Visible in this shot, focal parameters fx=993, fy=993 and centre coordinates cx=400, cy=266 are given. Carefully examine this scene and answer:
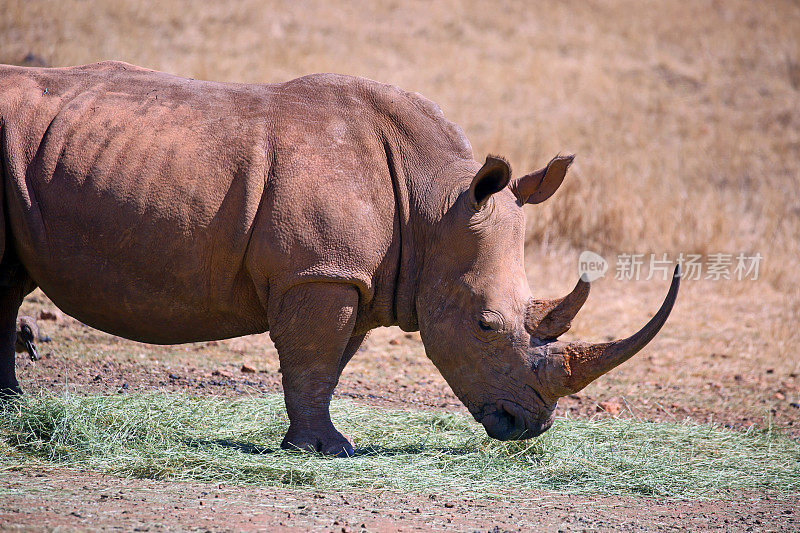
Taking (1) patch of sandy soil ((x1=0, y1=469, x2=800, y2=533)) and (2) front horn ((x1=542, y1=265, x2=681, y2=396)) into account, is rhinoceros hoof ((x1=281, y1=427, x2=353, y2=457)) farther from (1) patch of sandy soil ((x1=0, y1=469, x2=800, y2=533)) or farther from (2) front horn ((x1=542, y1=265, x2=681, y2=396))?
(2) front horn ((x1=542, y1=265, x2=681, y2=396))

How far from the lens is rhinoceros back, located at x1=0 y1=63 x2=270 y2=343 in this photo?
5434 millimetres

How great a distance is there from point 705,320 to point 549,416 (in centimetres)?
616

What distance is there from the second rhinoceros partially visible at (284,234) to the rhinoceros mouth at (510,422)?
13 mm

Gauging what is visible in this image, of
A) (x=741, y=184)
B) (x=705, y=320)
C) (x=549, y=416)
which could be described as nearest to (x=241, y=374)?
(x=549, y=416)

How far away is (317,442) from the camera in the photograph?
18.6ft

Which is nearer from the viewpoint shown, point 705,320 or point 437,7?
point 705,320

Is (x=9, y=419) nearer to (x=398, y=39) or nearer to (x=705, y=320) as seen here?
(x=705, y=320)

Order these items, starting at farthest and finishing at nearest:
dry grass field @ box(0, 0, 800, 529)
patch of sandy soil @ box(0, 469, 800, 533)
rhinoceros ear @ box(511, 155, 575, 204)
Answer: dry grass field @ box(0, 0, 800, 529), rhinoceros ear @ box(511, 155, 575, 204), patch of sandy soil @ box(0, 469, 800, 533)

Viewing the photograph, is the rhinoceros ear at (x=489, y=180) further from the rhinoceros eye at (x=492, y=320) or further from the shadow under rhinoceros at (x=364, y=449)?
the shadow under rhinoceros at (x=364, y=449)

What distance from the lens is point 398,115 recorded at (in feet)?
19.5

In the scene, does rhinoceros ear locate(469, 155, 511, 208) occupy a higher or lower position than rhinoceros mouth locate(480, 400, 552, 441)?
higher

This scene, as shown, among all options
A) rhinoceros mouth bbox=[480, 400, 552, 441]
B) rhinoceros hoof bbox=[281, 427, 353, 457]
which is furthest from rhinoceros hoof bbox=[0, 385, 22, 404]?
rhinoceros mouth bbox=[480, 400, 552, 441]

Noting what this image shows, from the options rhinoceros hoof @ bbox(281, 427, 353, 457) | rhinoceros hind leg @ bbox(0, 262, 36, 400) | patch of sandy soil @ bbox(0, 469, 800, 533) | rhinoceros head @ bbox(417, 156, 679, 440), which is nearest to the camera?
patch of sandy soil @ bbox(0, 469, 800, 533)

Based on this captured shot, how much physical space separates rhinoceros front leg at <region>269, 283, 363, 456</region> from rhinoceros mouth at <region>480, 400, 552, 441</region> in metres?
0.84
